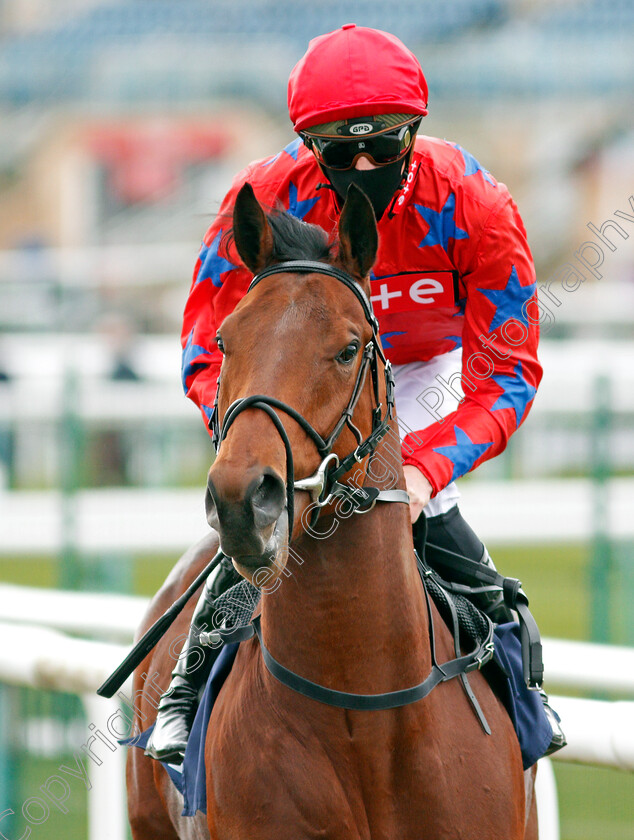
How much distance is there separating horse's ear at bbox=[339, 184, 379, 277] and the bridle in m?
0.04

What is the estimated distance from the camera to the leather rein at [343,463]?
2309mm

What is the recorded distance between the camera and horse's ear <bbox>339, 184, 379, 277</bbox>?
252 centimetres

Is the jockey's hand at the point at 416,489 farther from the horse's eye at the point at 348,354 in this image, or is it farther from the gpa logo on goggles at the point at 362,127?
the gpa logo on goggles at the point at 362,127

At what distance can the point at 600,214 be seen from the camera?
22.4m

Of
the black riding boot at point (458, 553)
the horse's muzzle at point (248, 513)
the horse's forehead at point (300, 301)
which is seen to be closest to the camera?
the horse's muzzle at point (248, 513)

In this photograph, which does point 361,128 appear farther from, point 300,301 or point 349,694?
point 349,694

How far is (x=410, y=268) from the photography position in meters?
3.14

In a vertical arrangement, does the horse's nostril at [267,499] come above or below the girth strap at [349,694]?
above

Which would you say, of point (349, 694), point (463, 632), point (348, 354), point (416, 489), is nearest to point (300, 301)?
point (348, 354)

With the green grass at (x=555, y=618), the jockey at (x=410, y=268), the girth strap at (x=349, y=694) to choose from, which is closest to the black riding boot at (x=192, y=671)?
the jockey at (x=410, y=268)

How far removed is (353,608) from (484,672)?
58 cm

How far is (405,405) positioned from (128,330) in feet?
27.7

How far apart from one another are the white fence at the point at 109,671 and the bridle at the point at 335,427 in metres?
1.05

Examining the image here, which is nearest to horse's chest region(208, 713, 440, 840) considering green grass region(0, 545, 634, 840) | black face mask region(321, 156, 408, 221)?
black face mask region(321, 156, 408, 221)
